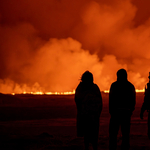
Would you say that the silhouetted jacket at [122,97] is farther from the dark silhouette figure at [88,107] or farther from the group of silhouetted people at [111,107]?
the dark silhouette figure at [88,107]

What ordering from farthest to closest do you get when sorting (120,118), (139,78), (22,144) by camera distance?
1. (139,78)
2. (22,144)
3. (120,118)

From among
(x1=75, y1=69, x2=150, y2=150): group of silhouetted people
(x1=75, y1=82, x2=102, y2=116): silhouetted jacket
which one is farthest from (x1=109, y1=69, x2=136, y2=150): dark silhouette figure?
(x1=75, y1=82, x2=102, y2=116): silhouetted jacket

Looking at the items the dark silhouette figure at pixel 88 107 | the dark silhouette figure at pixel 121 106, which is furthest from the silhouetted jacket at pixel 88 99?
the dark silhouette figure at pixel 121 106

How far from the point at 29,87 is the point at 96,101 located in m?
33.9

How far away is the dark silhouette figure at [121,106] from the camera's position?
4.52 metres

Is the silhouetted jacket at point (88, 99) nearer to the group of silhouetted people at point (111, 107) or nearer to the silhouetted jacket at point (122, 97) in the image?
the group of silhouetted people at point (111, 107)

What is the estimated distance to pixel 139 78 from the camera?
1449 inches

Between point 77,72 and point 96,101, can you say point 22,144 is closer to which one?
point 96,101

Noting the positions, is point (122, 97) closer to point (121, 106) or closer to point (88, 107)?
point (121, 106)

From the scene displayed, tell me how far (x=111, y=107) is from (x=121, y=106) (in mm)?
186

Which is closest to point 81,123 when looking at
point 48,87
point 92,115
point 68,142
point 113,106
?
point 92,115

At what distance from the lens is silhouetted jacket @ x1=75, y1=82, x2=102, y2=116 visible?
180 inches

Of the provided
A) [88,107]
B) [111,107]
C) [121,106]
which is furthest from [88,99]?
[121,106]

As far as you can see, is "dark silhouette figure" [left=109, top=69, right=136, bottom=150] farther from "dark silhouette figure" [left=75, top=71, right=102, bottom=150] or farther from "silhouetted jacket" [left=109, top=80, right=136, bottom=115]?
"dark silhouette figure" [left=75, top=71, right=102, bottom=150]
